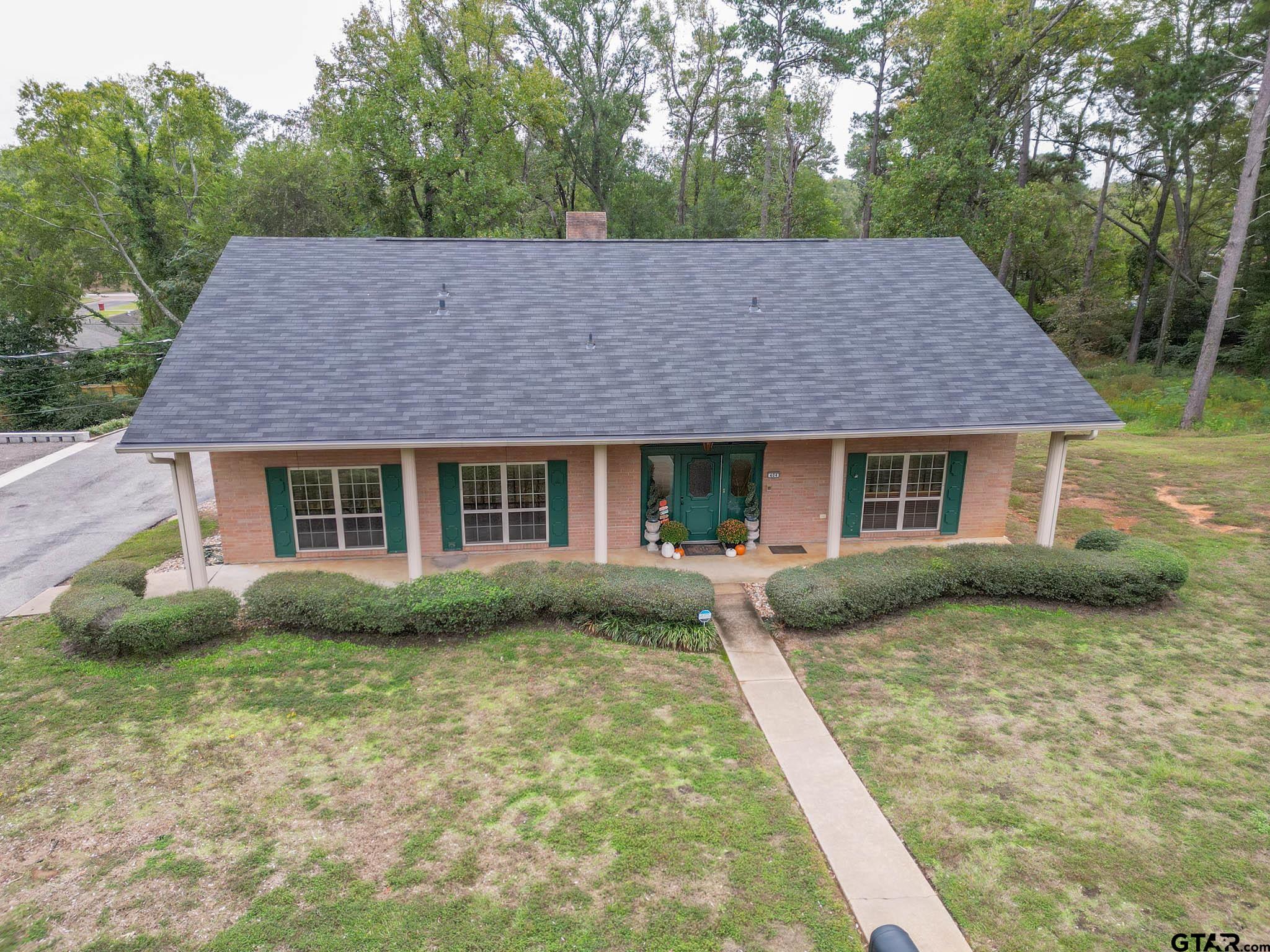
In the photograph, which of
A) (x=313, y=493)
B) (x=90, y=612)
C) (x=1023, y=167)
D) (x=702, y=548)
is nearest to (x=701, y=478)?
(x=702, y=548)

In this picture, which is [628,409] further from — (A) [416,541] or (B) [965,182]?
(B) [965,182]

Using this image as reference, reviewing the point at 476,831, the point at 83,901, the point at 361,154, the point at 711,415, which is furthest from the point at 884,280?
the point at 361,154

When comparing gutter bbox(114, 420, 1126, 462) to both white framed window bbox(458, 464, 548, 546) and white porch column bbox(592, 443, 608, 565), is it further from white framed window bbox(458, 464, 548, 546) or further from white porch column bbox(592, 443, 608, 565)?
white framed window bbox(458, 464, 548, 546)

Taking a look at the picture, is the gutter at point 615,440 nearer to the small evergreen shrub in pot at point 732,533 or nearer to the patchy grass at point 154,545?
the small evergreen shrub in pot at point 732,533

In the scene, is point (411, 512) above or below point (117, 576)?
above

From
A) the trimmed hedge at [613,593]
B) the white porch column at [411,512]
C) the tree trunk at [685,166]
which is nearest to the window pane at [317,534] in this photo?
the white porch column at [411,512]

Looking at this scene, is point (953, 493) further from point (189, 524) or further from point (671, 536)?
point (189, 524)

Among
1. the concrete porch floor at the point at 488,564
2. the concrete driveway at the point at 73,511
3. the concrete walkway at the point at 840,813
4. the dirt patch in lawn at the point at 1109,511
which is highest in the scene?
the dirt patch in lawn at the point at 1109,511

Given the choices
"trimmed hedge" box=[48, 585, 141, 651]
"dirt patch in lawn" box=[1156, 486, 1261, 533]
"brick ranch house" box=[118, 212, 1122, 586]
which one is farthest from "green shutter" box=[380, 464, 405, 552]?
"dirt patch in lawn" box=[1156, 486, 1261, 533]
